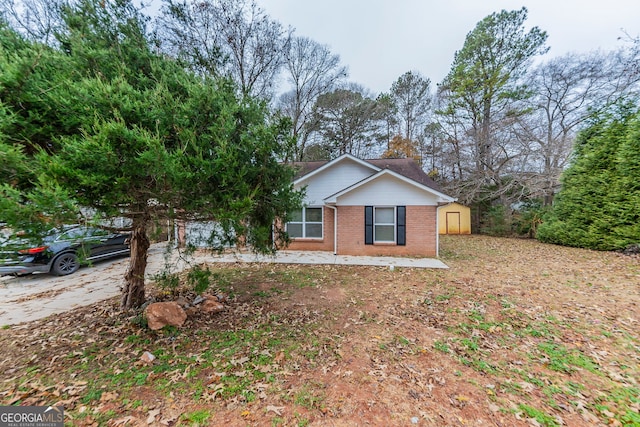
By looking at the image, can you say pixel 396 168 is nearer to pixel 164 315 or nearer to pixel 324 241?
pixel 324 241

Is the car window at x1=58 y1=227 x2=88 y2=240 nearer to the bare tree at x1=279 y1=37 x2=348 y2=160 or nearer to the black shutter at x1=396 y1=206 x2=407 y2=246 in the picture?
the black shutter at x1=396 y1=206 x2=407 y2=246

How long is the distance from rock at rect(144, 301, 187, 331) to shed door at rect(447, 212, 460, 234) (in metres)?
18.3

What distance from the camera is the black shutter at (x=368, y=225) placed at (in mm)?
10099

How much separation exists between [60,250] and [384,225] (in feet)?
38.0

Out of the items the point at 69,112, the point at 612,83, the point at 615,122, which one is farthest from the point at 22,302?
the point at 612,83

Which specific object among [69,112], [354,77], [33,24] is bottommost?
[69,112]

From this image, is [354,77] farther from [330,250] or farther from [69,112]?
[69,112]

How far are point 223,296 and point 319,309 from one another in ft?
7.74

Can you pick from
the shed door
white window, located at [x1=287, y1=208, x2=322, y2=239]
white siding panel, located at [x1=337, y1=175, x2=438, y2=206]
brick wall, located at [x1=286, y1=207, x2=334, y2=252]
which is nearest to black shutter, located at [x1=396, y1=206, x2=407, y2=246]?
white siding panel, located at [x1=337, y1=175, x2=438, y2=206]

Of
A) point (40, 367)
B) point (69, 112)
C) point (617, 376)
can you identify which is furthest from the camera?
point (40, 367)

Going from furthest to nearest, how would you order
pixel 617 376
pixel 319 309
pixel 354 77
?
1. pixel 354 77
2. pixel 319 309
3. pixel 617 376

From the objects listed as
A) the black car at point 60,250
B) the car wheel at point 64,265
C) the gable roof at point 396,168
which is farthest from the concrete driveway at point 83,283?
the gable roof at point 396,168

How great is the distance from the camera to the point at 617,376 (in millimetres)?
2947

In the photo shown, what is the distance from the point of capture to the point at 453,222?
1762cm
